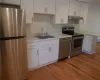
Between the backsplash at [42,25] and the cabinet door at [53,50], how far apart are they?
2.40 ft

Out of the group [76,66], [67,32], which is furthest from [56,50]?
[67,32]

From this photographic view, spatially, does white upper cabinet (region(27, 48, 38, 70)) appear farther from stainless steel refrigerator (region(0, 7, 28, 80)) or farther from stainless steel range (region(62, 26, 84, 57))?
stainless steel range (region(62, 26, 84, 57))

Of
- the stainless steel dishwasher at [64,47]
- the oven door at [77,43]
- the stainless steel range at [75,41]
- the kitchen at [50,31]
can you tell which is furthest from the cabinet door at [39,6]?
the oven door at [77,43]

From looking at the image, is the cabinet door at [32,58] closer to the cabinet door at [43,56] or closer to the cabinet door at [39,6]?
the cabinet door at [43,56]

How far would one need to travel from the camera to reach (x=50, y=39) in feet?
10.4

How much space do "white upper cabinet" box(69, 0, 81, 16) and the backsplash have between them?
0.83 meters

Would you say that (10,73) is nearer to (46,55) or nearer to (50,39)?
(46,55)

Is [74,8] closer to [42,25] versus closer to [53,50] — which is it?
[42,25]

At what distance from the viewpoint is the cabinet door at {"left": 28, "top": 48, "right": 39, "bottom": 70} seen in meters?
2.78

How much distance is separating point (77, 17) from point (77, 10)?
0.33m

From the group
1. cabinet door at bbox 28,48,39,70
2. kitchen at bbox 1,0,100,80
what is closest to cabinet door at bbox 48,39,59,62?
kitchen at bbox 1,0,100,80

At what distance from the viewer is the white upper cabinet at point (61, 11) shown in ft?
11.4

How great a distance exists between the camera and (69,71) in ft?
9.62

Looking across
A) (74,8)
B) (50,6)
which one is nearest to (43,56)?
(50,6)
